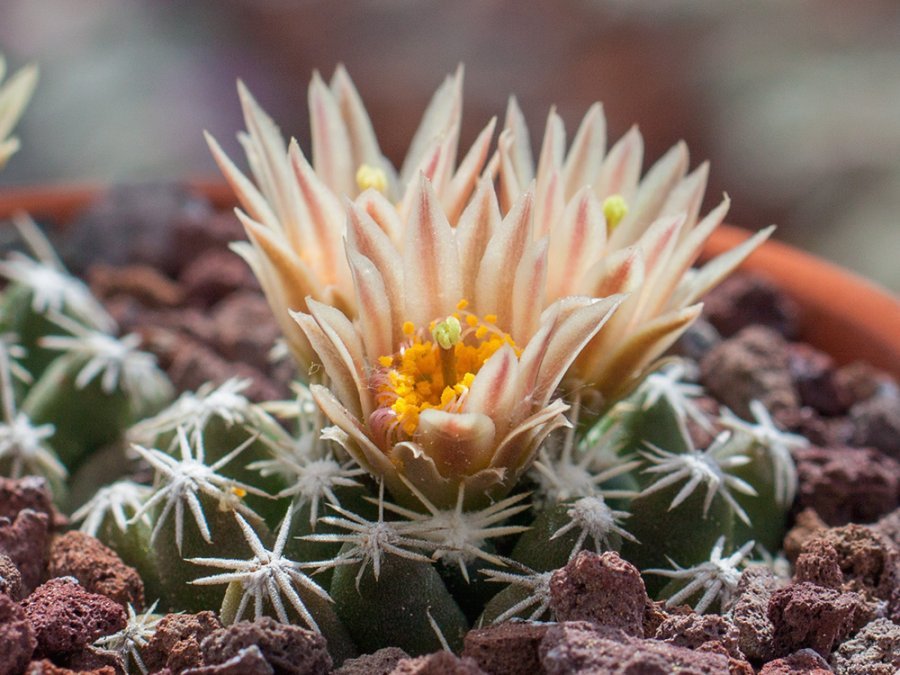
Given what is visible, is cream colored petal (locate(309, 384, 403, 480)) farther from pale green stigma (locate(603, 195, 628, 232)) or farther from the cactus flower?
pale green stigma (locate(603, 195, 628, 232))

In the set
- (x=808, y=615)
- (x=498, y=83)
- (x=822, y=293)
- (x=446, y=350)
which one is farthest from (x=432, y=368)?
(x=498, y=83)

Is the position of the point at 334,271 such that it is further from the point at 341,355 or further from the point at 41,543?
the point at 41,543

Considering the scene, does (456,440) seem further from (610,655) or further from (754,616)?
(754,616)

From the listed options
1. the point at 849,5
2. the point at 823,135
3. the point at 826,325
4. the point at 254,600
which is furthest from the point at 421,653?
the point at 849,5

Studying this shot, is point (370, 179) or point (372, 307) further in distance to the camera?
point (370, 179)

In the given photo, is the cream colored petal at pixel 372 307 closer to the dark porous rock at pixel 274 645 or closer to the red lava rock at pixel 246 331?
the dark porous rock at pixel 274 645

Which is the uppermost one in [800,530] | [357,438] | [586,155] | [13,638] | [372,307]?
[586,155]

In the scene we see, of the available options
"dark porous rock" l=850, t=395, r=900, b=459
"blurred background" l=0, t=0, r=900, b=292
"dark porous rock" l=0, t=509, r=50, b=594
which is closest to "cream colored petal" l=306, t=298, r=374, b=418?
"dark porous rock" l=0, t=509, r=50, b=594
